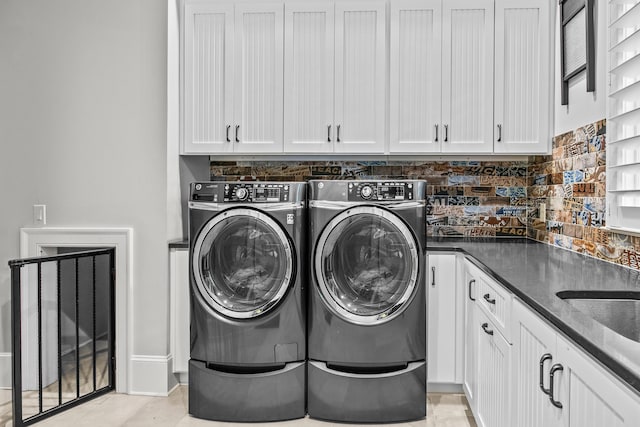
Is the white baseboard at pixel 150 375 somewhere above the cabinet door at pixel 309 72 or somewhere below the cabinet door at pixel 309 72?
below

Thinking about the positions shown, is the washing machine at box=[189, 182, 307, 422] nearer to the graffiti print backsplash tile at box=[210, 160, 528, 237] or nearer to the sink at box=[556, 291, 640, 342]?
the graffiti print backsplash tile at box=[210, 160, 528, 237]

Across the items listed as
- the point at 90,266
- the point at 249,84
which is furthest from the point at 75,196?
the point at 249,84

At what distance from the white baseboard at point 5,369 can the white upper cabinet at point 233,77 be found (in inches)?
66.3

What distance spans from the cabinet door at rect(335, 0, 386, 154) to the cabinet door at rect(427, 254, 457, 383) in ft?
2.67

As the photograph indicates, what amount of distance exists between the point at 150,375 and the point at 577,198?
8.40 feet

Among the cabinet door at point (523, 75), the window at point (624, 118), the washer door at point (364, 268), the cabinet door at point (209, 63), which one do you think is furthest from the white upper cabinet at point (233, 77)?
the window at point (624, 118)

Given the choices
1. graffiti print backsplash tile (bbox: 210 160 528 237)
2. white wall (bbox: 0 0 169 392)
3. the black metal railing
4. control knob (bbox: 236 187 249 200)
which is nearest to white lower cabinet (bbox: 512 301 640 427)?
control knob (bbox: 236 187 249 200)

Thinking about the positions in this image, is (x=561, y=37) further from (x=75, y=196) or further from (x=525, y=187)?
(x=75, y=196)

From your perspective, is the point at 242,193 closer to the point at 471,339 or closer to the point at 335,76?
the point at 335,76

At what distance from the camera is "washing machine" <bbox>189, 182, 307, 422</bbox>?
8.52ft

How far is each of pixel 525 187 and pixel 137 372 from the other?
8.98ft

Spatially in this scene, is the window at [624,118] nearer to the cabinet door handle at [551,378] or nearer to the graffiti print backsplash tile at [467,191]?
the cabinet door handle at [551,378]

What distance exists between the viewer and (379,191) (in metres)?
2.57

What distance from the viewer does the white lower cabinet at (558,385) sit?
95cm
